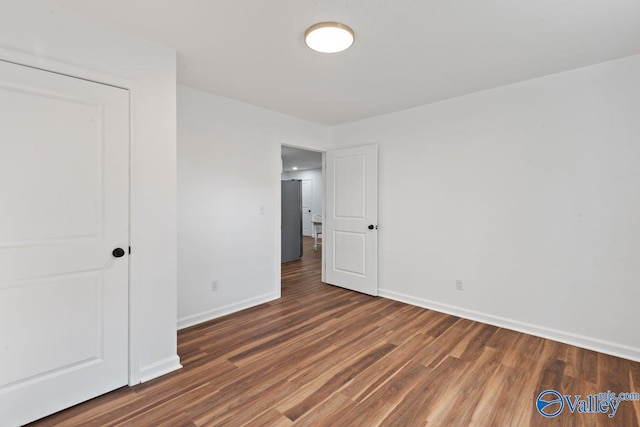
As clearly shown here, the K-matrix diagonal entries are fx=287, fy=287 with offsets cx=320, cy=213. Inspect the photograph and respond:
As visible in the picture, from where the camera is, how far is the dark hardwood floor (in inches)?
68.3

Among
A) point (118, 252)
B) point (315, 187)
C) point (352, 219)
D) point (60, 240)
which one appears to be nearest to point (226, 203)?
point (118, 252)

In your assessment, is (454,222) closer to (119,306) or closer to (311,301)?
(311,301)

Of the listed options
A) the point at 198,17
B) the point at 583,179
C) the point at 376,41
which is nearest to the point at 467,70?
the point at 376,41

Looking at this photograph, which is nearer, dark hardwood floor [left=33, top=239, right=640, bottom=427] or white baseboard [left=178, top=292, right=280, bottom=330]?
dark hardwood floor [left=33, top=239, right=640, bottom=427]

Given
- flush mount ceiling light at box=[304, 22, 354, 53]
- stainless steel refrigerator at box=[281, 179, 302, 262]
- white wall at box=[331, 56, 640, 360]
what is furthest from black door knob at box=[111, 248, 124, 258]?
stainless steel refrigerator at box=[281, 179, 302, 262]

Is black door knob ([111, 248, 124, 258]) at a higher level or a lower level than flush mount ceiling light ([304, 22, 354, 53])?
lower

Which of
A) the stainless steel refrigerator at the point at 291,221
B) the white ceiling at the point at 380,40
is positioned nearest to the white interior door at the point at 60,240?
the white ceiling at the point at 380,40

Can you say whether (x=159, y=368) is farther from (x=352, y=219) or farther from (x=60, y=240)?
(x=352, y=219)

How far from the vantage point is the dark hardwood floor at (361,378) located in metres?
1.74

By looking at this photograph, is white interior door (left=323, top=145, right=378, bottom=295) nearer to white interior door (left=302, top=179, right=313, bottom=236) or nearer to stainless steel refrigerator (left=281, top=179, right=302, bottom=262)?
stainless steel refrigerator (left=281, top=179, right=302, bottom=262)

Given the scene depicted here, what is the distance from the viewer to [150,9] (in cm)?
177

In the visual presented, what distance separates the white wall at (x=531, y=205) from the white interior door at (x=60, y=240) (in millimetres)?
3074

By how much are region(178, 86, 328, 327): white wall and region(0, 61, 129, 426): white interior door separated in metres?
0.98

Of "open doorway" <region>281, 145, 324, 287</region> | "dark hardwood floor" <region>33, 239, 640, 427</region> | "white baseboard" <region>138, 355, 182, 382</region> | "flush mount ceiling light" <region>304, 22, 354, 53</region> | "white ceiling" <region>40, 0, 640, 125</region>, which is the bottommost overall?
"dark hardwood floor" <region>33, 239, 640, 427</region>
